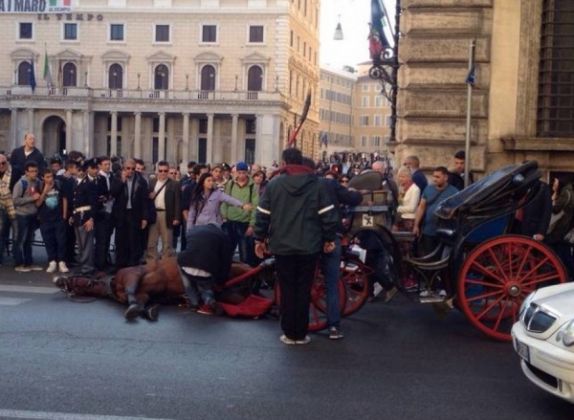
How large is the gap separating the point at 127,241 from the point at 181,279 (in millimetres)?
3496

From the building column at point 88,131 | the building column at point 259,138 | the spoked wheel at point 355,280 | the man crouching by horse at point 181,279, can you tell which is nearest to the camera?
the spoked wheel at point 355,280

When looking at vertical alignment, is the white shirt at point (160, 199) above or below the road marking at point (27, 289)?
above

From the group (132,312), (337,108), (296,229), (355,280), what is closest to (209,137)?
(337,108)

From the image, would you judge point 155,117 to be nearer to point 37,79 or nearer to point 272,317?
point 37,79

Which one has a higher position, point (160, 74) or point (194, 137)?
point (160, 74)

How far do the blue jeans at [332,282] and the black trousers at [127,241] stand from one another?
17.5ft

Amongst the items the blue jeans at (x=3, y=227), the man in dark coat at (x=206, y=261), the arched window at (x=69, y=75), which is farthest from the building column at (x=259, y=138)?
the man in dark coat at (x=206, y=261)

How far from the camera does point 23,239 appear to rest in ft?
43.0

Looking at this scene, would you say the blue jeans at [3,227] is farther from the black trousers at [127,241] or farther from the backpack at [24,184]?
the black trousers at [127,241]

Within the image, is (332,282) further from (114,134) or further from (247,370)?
(114,134)

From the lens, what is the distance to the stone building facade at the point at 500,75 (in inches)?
521

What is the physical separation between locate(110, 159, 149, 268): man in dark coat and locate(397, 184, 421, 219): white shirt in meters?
4.22

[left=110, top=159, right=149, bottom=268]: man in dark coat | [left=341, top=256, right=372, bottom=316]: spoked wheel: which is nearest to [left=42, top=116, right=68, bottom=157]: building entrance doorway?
[left=110, top=159, right=149, bottom=268]: man in dark coat

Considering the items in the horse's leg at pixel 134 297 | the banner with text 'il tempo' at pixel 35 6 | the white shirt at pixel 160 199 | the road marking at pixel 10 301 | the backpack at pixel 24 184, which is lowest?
the road marking at pixel 10 301
